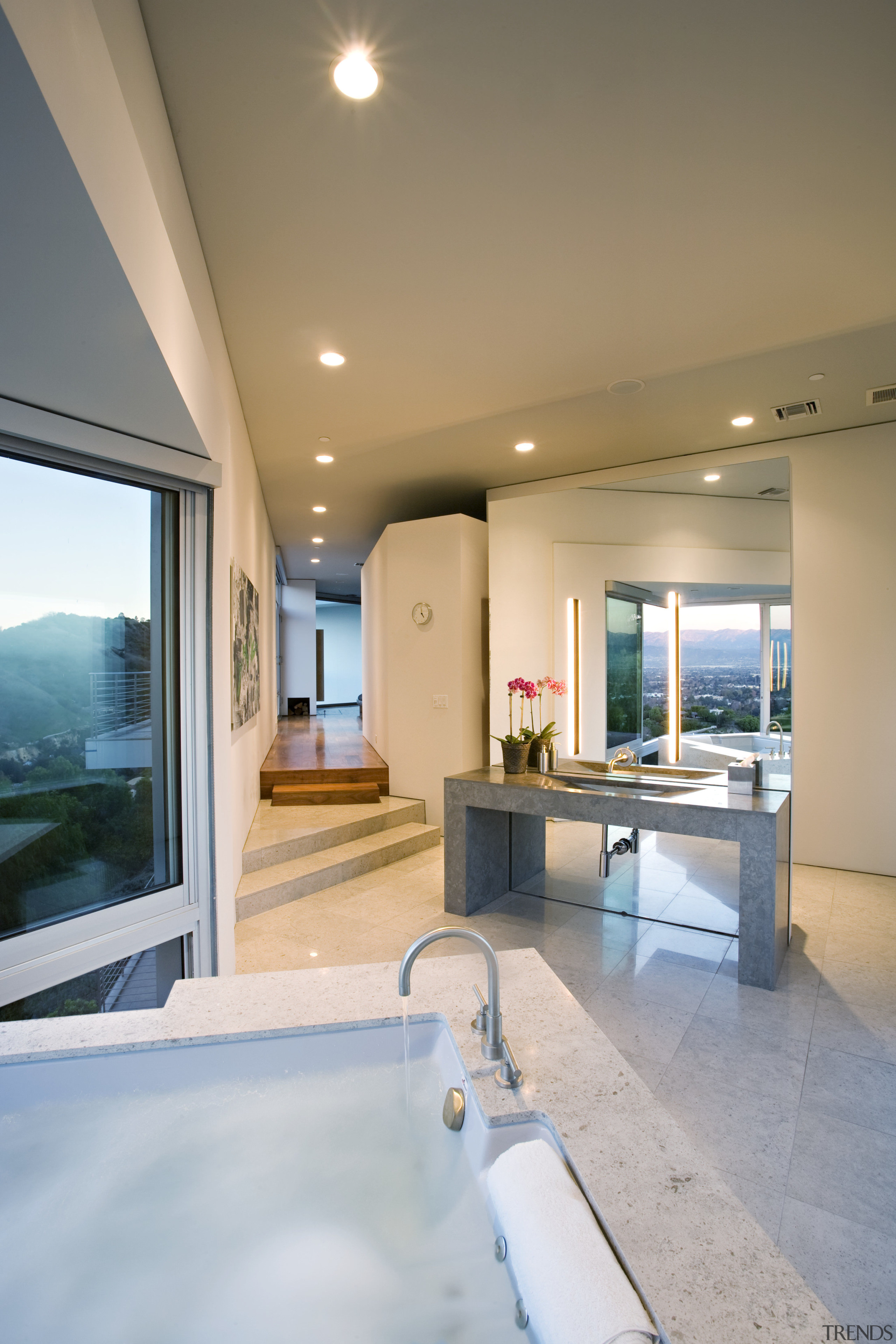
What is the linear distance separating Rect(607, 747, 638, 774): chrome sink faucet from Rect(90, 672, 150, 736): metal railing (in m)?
2.60

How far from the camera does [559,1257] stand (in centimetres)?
99

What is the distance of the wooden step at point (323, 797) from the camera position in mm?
5918

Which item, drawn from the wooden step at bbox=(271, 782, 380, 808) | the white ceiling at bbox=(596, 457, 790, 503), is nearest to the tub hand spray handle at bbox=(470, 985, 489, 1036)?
the white ceiling at bbox=(596, 457, 790, 503)

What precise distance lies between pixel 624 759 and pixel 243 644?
251cm

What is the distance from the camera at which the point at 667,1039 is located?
2539 millimetres

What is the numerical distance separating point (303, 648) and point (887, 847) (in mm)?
10760

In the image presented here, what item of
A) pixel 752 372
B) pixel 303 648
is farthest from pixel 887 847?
pixel 303 648

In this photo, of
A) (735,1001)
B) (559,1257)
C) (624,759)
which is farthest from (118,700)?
(624,759)

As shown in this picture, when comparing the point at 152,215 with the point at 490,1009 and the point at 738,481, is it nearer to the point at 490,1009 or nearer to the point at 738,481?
the point at 490,1009

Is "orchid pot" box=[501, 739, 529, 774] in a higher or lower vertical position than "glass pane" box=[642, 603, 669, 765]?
lower

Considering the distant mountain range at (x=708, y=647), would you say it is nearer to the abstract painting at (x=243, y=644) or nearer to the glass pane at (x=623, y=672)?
the glass pane at (x=623, y=672)

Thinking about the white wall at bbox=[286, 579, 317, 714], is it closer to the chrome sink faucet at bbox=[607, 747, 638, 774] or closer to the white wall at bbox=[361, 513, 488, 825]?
the white wall at bbox=[361, 513, 488, 825]

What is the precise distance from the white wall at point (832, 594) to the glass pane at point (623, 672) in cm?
49

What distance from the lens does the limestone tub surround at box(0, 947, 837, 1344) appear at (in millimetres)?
897
